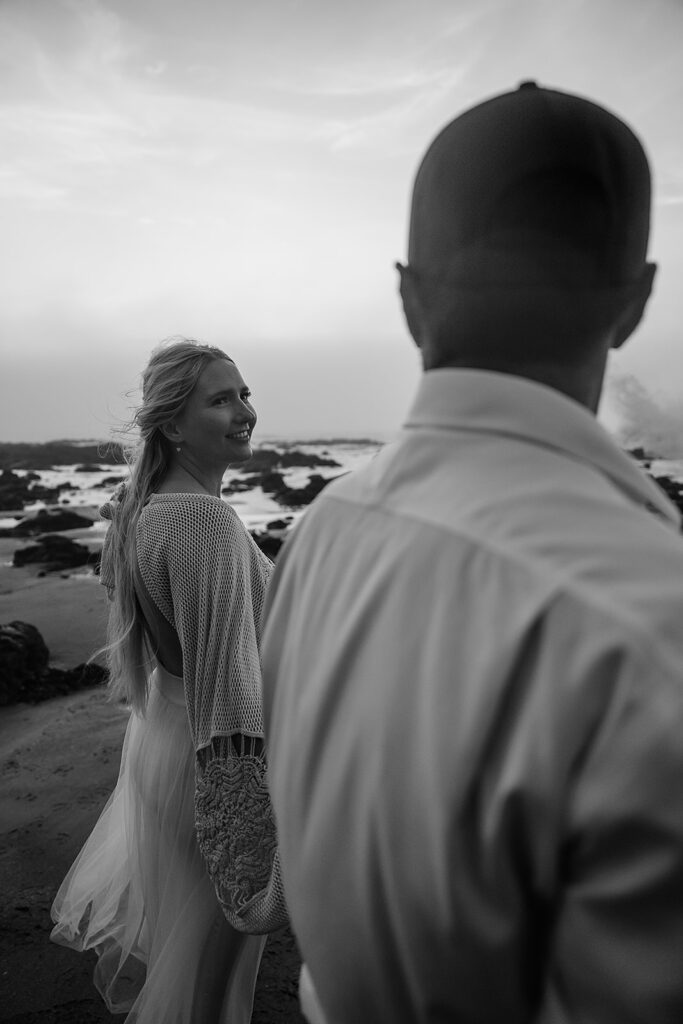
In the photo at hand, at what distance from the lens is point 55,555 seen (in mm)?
10789

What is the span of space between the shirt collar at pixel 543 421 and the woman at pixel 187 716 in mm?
1469

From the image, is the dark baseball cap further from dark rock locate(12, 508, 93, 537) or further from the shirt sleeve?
dark rock locate(12, 508, 93, 537)

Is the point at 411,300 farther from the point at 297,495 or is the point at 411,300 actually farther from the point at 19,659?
the point at 297,495

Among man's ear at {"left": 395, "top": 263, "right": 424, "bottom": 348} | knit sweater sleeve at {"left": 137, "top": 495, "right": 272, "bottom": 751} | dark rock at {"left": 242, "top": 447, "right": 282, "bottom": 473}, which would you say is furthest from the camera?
dark rock at {"left": 242, "top": 447, "right": 282, "bottom": 473}

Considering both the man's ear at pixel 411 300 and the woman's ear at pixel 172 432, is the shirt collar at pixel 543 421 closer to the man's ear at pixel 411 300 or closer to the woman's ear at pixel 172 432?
the man's ear at pixel 411 300

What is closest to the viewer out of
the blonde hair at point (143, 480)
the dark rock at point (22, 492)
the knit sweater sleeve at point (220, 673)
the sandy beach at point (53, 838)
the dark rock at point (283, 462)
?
the knit sweater sleeve at point (220, 673)

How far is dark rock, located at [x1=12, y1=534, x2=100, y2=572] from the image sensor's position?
10602 mm

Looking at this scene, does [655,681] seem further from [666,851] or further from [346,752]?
[346,752]

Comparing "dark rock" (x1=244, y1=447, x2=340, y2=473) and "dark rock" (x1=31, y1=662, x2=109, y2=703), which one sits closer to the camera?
"dark rock" (x1=31, y1=662, x2=109, y2=703)

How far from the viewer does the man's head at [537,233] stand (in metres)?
0.77

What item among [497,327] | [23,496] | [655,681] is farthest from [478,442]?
[23,496]

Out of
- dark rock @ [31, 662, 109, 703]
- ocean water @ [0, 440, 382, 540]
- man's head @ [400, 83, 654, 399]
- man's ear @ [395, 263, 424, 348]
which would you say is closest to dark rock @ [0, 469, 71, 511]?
ocean water @ [0, 440, 382, 540]

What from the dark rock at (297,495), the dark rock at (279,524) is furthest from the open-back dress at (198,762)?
the dark rock at (297,495)

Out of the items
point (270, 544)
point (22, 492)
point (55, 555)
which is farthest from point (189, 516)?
point (22, 492)
